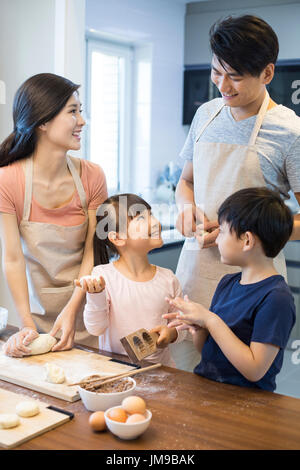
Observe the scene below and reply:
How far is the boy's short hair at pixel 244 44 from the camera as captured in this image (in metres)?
1.42

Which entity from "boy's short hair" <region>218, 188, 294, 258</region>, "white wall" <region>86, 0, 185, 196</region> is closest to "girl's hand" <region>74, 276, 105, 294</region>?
"boy's short hair" <region>218, 188, 294, 258</region>

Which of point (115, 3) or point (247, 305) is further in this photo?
point (115, 3)

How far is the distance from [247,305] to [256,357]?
0.13m

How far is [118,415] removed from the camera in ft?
3.24

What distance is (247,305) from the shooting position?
1270 millimetres

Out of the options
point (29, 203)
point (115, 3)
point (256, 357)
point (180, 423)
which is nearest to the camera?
point (180, 423)

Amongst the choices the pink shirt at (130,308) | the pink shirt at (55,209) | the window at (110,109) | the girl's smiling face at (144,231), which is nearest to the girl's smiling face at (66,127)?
the pink shirt at (55,209)

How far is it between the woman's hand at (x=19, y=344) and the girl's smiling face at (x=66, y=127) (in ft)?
1.88

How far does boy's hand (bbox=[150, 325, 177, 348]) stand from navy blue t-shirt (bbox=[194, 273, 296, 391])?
0.33ft

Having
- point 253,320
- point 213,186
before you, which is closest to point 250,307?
point 253,320

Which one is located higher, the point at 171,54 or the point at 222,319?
the point at 171,54

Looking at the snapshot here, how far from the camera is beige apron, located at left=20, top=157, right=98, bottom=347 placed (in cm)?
167
